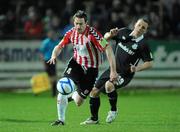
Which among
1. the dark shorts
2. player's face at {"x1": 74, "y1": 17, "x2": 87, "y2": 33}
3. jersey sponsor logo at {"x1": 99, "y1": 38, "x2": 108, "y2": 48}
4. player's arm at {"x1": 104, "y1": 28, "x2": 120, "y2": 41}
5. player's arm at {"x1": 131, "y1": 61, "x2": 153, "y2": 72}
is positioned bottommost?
player's arm at {"x1": 131, "y1": 61, "x2": 153, "y2": 72}

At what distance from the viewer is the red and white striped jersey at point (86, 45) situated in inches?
514

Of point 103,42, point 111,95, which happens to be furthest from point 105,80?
point 103,42

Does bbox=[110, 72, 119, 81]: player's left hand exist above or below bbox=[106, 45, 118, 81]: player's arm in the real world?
below

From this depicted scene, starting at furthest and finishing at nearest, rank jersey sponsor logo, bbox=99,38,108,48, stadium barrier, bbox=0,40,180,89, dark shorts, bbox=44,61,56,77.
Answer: stadium barrier, bbox=0,40,180,89, dark shorts, bbox=44,61,56,77, jersey sponsor logo, bbox=99,38,108,48

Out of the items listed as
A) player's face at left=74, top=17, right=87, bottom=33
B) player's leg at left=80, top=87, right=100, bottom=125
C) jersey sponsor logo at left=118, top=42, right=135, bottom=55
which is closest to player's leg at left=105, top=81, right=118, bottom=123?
player's leg at left=80, top=87, right=100, bottom=125

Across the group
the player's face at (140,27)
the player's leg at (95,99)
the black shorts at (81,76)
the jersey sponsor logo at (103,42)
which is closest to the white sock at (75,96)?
the black shorts at (81,76)

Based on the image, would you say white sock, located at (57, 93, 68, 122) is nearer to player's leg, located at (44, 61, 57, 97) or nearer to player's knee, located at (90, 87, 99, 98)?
player's knee, located at (90, 87, 99, 98)

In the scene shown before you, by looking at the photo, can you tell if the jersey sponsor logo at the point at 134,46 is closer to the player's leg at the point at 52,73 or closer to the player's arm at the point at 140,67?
the player's arm at the point at 140,67

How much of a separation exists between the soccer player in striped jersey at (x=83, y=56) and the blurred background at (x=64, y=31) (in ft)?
38.4

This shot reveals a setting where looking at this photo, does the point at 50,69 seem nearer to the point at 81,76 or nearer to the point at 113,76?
the point at 81,76

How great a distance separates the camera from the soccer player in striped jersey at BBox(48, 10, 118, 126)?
12.8 m

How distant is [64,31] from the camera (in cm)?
2539

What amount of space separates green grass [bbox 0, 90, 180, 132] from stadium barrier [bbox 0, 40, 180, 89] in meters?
1.93

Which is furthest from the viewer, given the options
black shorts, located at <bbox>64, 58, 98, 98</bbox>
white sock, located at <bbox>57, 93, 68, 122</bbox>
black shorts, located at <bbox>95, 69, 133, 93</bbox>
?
black shorts, located at <bbox>95, 69, 133, 93</bbox>
